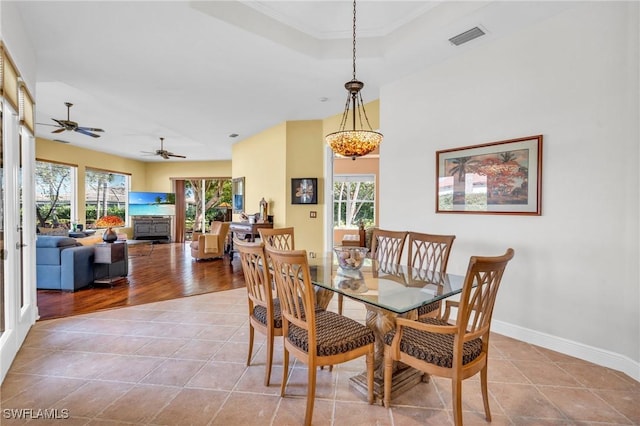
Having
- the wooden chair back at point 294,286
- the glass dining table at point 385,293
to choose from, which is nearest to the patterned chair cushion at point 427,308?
the glass dining table at point 385,293

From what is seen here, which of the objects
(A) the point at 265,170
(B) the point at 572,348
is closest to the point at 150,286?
(A) the point at 265,170

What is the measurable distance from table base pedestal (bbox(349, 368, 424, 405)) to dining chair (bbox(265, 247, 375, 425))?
0.28ft

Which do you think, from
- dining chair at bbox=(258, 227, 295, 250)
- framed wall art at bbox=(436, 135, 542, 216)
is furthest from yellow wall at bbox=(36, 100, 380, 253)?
dining chair at bbox=(258, 227, 295, 250)

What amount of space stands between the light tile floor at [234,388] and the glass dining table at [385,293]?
12 centimetres

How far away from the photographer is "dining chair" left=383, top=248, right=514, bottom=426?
152 cm

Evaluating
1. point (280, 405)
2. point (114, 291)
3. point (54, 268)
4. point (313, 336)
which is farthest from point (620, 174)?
point (54, 268)

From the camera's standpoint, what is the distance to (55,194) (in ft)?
25.3

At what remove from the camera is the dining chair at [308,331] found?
169 centimetres

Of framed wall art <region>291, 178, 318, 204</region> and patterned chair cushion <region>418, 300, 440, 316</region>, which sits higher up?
framed wall art <region>291, 178, 318, 204</region>

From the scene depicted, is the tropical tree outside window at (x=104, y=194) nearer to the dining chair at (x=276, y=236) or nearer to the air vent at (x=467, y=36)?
the dining chair at (x=276, y=236)

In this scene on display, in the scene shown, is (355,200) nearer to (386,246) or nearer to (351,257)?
(386,246)

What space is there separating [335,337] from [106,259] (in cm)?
427

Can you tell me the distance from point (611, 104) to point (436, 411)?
2543 mm

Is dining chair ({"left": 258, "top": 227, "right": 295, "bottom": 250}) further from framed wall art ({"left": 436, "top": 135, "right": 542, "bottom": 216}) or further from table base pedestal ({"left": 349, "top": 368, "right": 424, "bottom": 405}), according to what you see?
framed wall art ({"left": 436, "top": 135, "right": 542, "bottom": 216})
